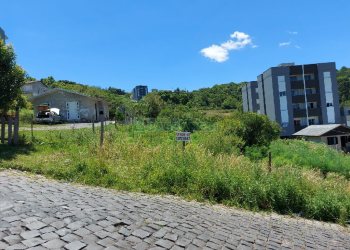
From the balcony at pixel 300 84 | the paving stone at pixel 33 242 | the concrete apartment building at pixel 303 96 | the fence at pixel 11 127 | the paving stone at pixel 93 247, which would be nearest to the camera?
the paving stone at pixel 33 242

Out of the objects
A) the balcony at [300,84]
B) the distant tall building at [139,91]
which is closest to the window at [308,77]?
the balcony at [300,84]

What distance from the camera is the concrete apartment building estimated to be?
217 ft

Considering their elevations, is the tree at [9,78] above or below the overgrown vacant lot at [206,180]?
above

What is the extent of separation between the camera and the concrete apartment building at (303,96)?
217 ft

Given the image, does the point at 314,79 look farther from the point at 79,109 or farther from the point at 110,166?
the point at 110,166

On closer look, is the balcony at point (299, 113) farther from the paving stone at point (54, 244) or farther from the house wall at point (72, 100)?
the paving stone at point (54, 244)

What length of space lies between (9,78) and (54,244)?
13331 mm

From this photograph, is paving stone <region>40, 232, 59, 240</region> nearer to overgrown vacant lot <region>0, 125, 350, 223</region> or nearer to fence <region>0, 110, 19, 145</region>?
overgrown vacant lot <region>0, 125, 350, 223</region>

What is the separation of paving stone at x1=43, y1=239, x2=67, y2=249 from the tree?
1273 centimetres

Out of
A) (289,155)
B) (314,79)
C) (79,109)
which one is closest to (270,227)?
(289,155)

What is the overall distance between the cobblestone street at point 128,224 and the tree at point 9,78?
7.34 metres

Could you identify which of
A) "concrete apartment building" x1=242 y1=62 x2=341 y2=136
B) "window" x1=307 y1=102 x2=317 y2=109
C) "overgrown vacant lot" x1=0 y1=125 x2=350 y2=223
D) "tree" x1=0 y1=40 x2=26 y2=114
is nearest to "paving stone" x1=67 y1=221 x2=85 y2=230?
"overgrown vacant lot" x1=0 y1=125 x2=350 y2=223

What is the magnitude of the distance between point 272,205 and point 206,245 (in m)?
4.99

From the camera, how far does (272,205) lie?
1045cm
